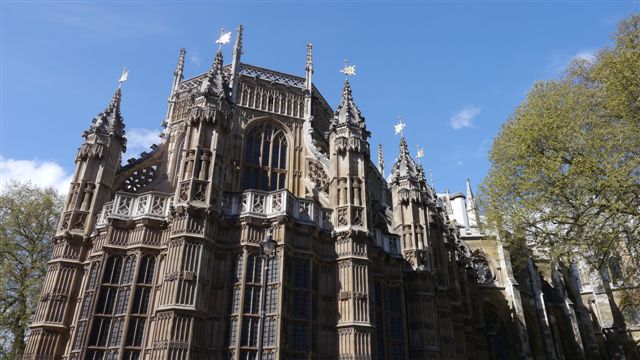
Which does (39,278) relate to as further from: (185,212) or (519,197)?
(519,197)

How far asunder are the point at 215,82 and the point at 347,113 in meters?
7.29

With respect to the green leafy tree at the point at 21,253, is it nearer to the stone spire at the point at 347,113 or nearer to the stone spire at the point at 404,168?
the stone spire at the point at 347,113

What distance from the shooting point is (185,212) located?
59.9 feet

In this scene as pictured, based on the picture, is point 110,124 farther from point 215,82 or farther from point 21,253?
point 21,253

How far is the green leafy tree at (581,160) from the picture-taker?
1622cm

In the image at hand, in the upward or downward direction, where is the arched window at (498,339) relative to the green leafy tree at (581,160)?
downward

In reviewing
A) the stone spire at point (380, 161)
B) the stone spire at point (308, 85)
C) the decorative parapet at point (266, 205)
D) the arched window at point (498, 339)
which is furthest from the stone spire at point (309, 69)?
the arched window at point (498, 339)

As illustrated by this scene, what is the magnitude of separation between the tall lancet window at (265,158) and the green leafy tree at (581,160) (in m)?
11.8

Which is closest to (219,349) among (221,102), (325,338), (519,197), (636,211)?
(325,338)

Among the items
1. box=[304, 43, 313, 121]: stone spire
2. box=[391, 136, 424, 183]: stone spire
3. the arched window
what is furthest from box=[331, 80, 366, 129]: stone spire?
the arched window

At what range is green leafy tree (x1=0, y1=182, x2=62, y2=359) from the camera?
2597 cm

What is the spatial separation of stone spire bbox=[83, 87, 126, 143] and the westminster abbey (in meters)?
0.08

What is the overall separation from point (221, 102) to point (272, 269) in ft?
27.8

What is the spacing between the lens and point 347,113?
80.8 ft
